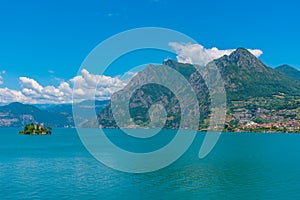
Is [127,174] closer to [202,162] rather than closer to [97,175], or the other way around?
[97,175]

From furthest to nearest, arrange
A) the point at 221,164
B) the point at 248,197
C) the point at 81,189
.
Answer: the point at 221,164
the point at 81,189
the point at 248,197

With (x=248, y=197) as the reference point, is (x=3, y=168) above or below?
above

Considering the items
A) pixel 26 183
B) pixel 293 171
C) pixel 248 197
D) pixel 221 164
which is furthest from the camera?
pixel 221 164

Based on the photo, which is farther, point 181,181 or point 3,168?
point 3,168

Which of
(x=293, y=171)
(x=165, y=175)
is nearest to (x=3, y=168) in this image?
(x=165, y=175)

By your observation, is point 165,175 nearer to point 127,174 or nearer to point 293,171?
point 127,174

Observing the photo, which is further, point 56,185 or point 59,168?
point 59,168

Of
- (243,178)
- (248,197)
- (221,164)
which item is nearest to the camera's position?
(248,197)

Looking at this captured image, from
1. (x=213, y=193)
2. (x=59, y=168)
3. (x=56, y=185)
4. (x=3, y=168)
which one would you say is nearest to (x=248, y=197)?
(x=213, y=193)

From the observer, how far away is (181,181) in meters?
97.1

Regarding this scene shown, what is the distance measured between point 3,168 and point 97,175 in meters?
42.6

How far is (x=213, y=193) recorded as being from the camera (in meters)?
83.5

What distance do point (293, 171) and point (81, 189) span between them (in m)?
79.7

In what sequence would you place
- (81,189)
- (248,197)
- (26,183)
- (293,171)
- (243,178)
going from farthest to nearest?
1. (293,171)
2. (243,178)
3. (26,183)
4. (81,189)
5. (248,197)
